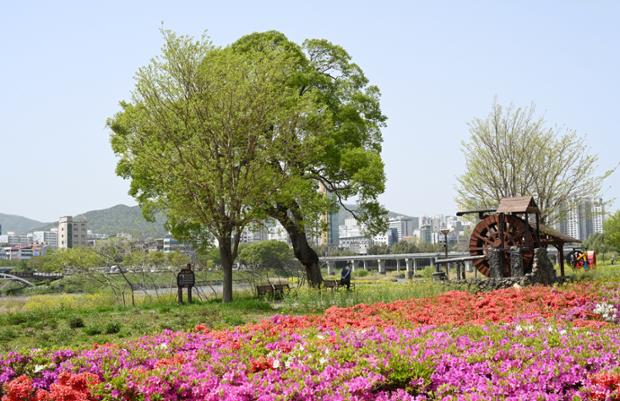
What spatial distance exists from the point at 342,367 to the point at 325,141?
1735 centimetres

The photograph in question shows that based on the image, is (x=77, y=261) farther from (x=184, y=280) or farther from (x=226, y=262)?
(x=226, y=262)

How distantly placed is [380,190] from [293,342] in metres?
18.2

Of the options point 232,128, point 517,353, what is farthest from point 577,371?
point 232,128

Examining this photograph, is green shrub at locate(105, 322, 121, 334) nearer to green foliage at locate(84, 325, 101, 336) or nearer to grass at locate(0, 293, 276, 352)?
grass at locate(0, 293, 276, 352)

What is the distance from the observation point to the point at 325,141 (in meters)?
22.6

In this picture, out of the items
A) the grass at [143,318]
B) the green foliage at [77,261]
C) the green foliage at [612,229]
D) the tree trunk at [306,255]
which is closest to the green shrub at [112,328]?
the grass at [143,318]

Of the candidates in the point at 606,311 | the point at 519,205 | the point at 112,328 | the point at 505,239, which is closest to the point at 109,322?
the point at 112,328

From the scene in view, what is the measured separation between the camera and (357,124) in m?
26.3

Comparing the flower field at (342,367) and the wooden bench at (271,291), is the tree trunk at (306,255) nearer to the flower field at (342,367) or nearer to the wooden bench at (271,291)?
the wooden bench at (271,291)

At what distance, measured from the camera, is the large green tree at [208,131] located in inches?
725

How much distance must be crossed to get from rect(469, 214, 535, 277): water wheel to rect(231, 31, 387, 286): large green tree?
422 centimetres

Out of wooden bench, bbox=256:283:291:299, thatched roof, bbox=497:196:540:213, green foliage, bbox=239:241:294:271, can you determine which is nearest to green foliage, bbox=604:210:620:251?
green foliage, bbox=239:241:294:271

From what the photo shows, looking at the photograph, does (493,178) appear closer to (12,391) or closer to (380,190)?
(380,190)

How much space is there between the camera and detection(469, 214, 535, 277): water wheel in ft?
72.7
